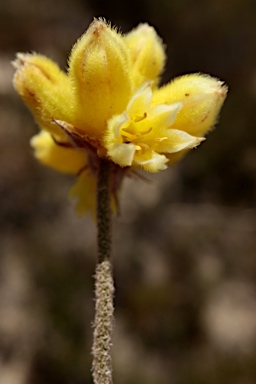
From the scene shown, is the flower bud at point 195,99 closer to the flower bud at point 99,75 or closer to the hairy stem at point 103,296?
the flower bud at point 99,75

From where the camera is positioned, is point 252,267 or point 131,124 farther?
point 252,267

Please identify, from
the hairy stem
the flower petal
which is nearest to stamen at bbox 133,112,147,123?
the flower petal

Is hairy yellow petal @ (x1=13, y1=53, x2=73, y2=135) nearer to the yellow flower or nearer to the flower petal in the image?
the yellow flower

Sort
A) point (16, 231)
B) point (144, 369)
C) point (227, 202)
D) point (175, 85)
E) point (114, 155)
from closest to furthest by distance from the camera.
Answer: point (114, 155) → point (175, 85) → point (144, 369) → point (16, 231) → point (227, 202)

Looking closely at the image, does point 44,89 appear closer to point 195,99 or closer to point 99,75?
point 99,75

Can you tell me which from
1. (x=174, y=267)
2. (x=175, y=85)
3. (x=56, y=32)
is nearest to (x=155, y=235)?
(x=174, y=267)

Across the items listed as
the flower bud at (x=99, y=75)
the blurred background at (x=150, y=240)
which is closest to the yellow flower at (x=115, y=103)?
the flower bud at (x=99, y=75)

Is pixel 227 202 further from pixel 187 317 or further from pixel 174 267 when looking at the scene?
pixel 187 317
